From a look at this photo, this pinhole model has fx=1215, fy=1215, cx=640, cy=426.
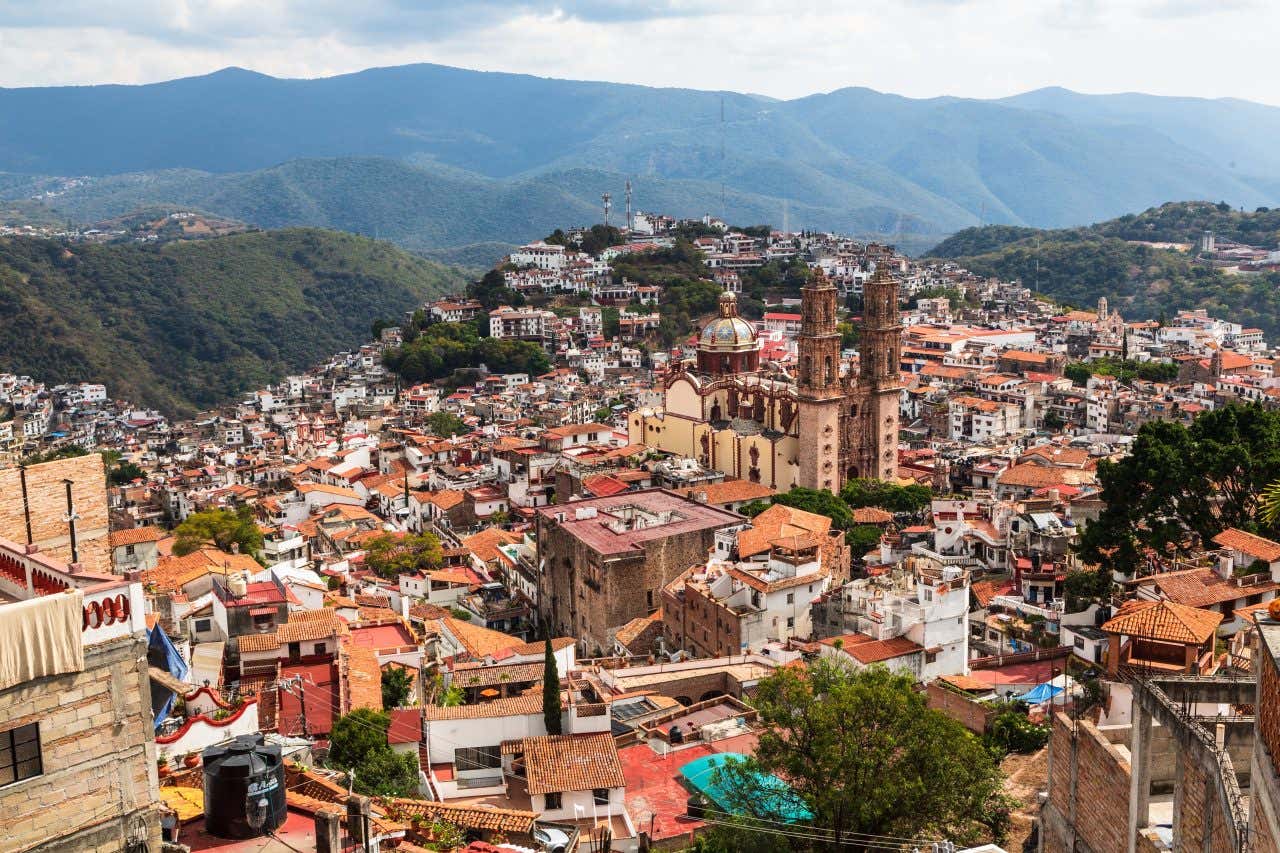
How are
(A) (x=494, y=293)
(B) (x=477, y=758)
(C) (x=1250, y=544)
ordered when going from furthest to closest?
(A) (x=494, y=293)
(C) (x=1250, y=544)
(B) (x=477, y=758)

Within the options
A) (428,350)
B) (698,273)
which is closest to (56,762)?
(428,350)

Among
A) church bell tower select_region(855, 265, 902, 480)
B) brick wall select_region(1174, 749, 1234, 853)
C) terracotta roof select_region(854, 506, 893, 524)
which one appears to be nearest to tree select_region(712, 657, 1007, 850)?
brick wall select_region(1174, 749, 1234, 853)

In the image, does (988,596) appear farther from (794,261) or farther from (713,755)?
(794,261)

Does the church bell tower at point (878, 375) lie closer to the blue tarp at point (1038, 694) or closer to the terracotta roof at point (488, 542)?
the terracotta roof at point (488, 542)

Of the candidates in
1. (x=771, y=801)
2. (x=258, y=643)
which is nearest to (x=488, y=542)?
(x=258, y=643)

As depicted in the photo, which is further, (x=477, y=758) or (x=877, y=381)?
(x=877, y=381)

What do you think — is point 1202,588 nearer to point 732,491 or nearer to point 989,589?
point 989,589
